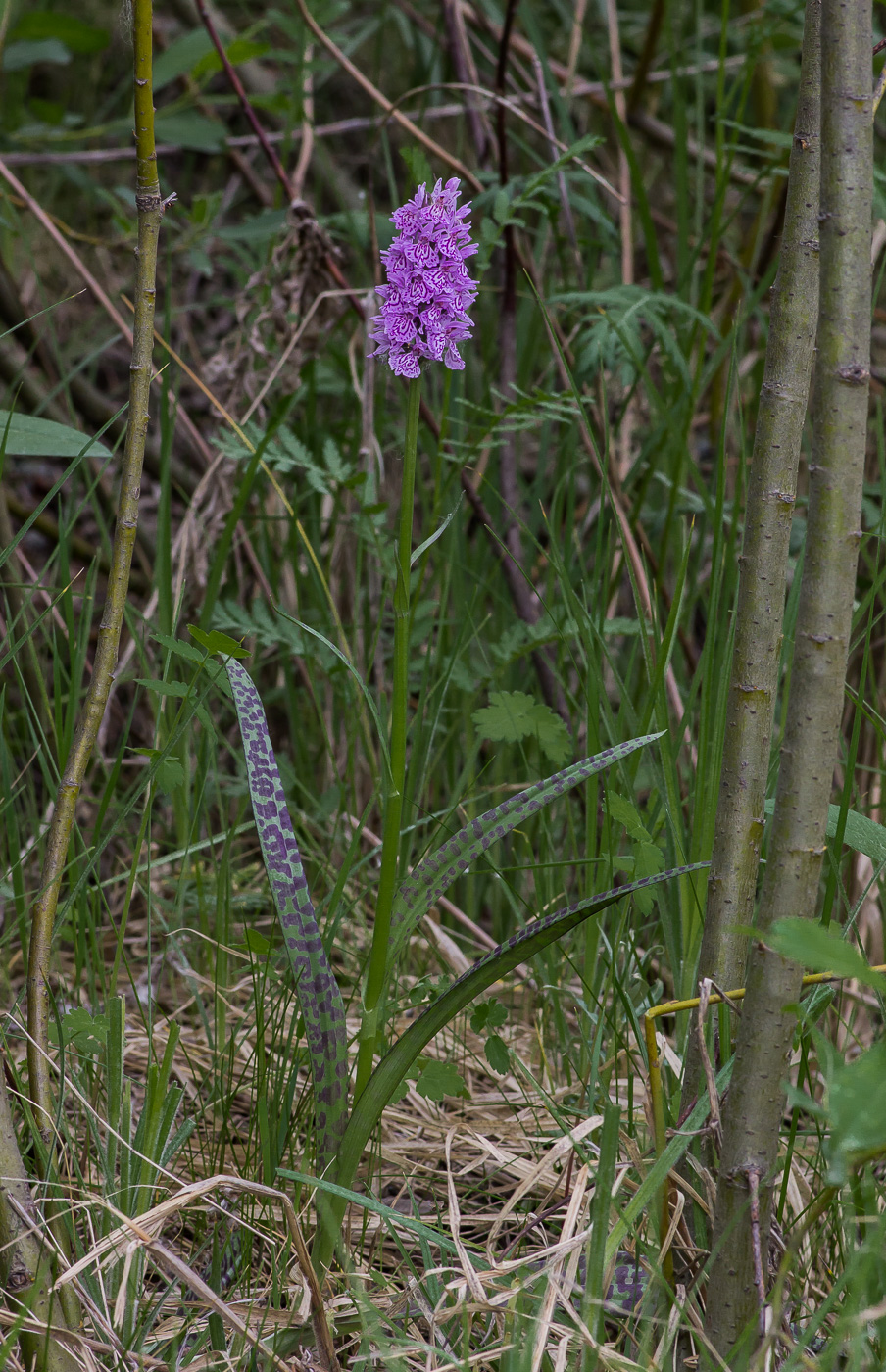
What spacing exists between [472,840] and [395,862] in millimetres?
87

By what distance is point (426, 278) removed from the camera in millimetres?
1021

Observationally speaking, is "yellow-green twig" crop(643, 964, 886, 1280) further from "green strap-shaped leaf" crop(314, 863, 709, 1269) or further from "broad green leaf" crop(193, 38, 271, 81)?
"broad green leaf" crop(193, 38, 271, 81)

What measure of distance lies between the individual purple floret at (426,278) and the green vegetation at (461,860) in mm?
73

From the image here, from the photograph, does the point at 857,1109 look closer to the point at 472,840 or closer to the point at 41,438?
the point at 472,840

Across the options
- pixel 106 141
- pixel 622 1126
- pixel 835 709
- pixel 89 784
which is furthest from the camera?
pixel 106 141

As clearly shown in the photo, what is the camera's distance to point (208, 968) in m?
1.66

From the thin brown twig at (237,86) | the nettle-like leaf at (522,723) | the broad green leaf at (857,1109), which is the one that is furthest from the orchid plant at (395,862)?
the thin brown twig at (237,86)

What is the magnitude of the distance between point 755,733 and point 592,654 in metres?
0.31

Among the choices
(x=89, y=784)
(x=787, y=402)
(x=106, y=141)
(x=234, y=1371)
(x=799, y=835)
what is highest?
(x=106, y=141)

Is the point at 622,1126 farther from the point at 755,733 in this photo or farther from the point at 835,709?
the point at 835,709

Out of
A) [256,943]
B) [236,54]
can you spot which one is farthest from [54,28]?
[256,943]

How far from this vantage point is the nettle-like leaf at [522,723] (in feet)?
5.27

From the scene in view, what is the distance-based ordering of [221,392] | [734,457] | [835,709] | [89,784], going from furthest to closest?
1. [734,457]
2. [221,392]
3. [89,784]
4. [835,709]

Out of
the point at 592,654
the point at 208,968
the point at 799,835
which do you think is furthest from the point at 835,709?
the point at 208,968
